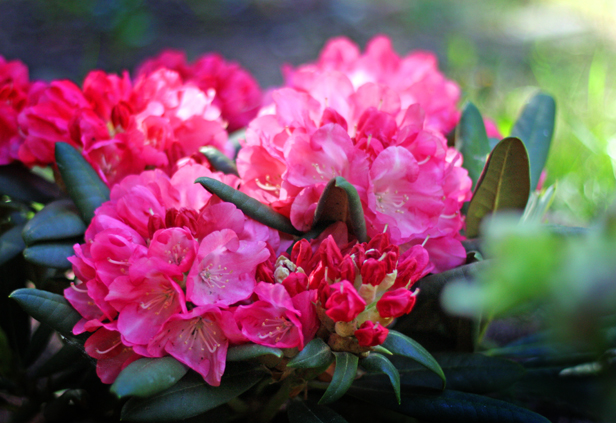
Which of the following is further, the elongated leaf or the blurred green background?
the blurred green background

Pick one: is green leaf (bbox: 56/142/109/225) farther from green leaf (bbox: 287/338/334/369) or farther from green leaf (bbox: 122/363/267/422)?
green leaf (bbox: 287/338/334/369)

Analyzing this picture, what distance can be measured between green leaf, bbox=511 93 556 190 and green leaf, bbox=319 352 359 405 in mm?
644

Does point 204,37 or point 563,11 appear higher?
point 563,11

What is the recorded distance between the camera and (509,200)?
855 millimetres

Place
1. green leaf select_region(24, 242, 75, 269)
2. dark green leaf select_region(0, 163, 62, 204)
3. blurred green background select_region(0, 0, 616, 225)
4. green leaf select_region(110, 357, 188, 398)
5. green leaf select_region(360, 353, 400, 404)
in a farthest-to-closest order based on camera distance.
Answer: blurred green background select_region(0, 0, 616, 225) < dark green leaf select_region(0, 163, 62, 204) < green leaf select_region(24, 242, 75, 269) < green leaf select_region(360, 353, 400, 404) < green leaf select_region(110, 357, 188, 398)

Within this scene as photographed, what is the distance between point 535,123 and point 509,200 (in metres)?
0.29

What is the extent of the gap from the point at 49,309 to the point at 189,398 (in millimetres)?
237

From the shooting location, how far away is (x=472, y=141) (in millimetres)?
988

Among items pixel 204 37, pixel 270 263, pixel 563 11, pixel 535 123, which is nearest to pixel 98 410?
pixel 270 263

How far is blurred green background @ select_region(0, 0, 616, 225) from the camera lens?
71.8 inches

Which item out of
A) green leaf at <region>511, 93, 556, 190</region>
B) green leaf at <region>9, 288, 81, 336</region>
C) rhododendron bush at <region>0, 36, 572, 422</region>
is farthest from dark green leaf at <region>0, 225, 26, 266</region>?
green leaf at <region>511, 93, 556, 190</region>

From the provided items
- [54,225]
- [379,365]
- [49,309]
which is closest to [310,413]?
[379,365]

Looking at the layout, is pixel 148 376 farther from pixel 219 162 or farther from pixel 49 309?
pixel 219 162

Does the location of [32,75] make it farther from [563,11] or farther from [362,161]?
[563,11]
